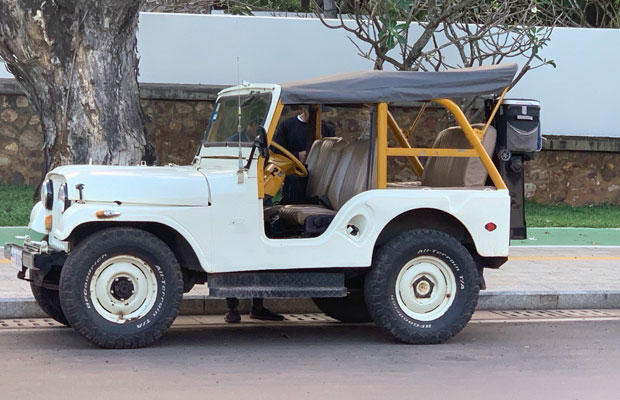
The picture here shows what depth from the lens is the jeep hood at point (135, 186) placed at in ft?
24.4

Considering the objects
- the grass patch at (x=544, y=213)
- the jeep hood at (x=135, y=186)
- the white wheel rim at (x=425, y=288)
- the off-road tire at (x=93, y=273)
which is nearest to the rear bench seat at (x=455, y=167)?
the white wheel rim at (x=425, y=288)

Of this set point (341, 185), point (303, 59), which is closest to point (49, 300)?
point (341, 185)

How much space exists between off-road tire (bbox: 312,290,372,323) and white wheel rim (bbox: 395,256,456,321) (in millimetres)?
863

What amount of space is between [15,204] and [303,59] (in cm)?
504

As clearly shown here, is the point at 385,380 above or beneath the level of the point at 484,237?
beneath

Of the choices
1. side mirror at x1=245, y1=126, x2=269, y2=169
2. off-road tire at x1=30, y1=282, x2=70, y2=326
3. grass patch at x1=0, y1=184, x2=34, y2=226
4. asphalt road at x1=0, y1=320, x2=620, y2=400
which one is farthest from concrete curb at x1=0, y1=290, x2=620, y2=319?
grass patch at x1=0, y1=184, x2=34, y2=226

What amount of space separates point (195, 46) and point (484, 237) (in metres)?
9.10

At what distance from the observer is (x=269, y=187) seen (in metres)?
8.41

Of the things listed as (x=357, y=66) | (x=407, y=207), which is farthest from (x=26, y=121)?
(x=407, y=207)

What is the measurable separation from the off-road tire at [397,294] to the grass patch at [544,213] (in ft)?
22.0

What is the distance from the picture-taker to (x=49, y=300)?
8.33 metres

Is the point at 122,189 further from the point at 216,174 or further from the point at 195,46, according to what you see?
the point at 195,46

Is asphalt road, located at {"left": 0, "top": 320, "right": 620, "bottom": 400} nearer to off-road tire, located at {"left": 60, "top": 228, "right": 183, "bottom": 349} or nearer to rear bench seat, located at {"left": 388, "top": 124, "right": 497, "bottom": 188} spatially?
off-road tire, located at {"left": 60, "top": 228, "right": 183, "bottom": 349}

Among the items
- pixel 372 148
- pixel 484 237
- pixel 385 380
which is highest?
pixel 372 148
